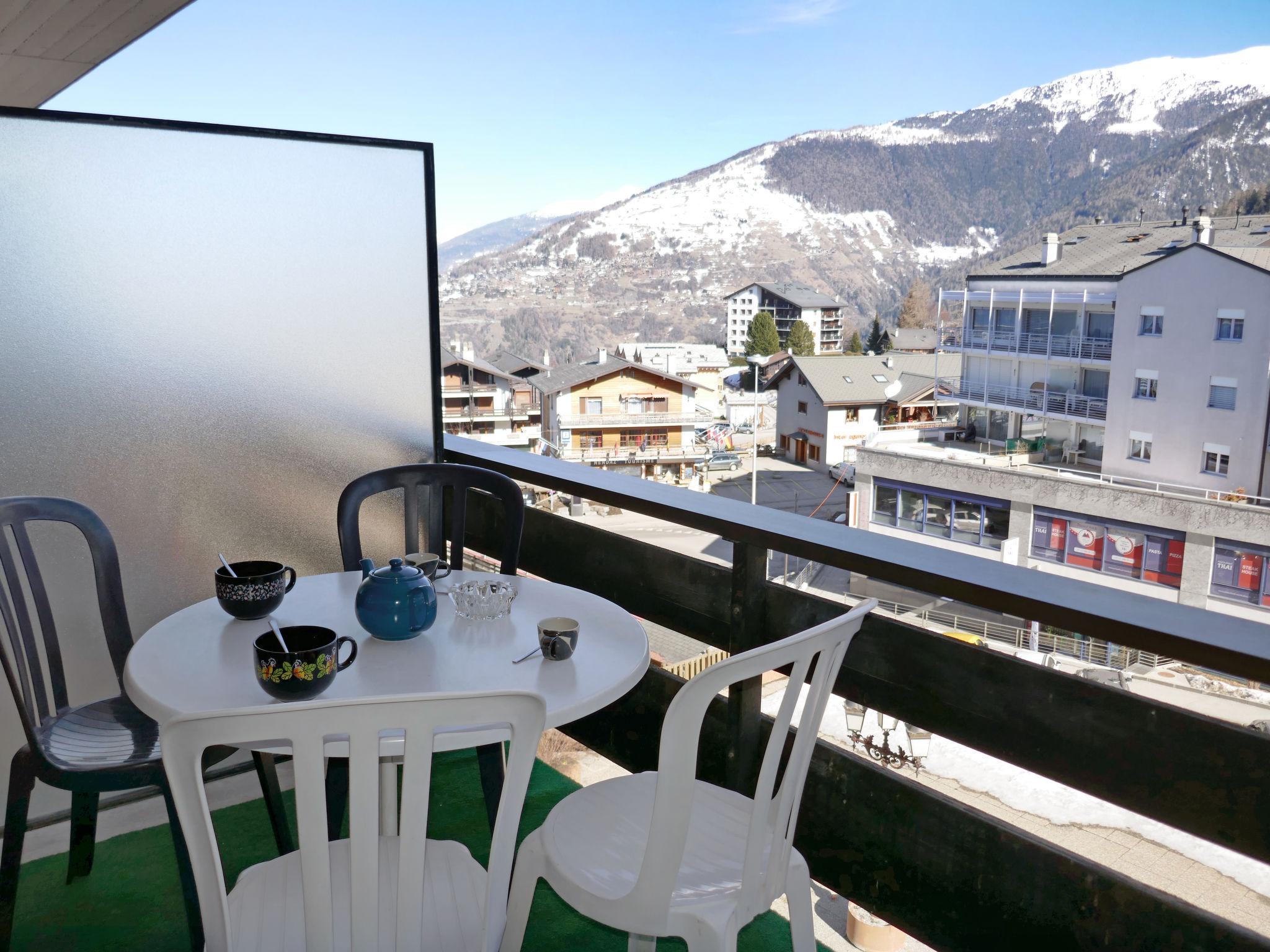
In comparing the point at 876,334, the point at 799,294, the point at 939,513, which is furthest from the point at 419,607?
the point at 876,334

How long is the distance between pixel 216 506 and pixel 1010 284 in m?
22.3

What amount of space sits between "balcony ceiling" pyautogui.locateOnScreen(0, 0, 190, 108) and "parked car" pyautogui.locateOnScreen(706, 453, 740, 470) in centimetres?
2163

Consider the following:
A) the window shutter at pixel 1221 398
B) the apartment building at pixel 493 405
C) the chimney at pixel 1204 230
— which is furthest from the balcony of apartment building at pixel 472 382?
the chimney at pixel 1204 230

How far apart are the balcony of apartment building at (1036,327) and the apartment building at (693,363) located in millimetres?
6579

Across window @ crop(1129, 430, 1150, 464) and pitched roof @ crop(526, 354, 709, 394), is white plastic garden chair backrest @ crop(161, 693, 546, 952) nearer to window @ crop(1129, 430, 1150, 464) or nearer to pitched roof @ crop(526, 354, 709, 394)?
pitched roof @ crop(526, 354, 709, 394)

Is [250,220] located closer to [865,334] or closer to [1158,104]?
[865,334]

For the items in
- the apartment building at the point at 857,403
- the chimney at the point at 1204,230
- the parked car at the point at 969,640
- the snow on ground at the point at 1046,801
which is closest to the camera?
the parked car at the point at 969,640

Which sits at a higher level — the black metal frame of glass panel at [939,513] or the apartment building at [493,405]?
the apartment building at [493,405]

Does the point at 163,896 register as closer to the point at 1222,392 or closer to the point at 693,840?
the point at 693,840

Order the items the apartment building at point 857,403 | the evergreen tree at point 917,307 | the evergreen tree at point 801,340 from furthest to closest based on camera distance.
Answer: the evergreen tree at point 917,307, the evergreen tree at point 801,340, the apartment building at point 857,403

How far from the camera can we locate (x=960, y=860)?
4.59 feet

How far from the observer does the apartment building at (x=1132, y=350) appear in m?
18.4

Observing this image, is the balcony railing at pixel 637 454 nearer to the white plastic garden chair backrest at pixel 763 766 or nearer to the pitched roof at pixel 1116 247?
the pitched roof at pixel 1116 247

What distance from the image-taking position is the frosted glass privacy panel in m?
1.96
